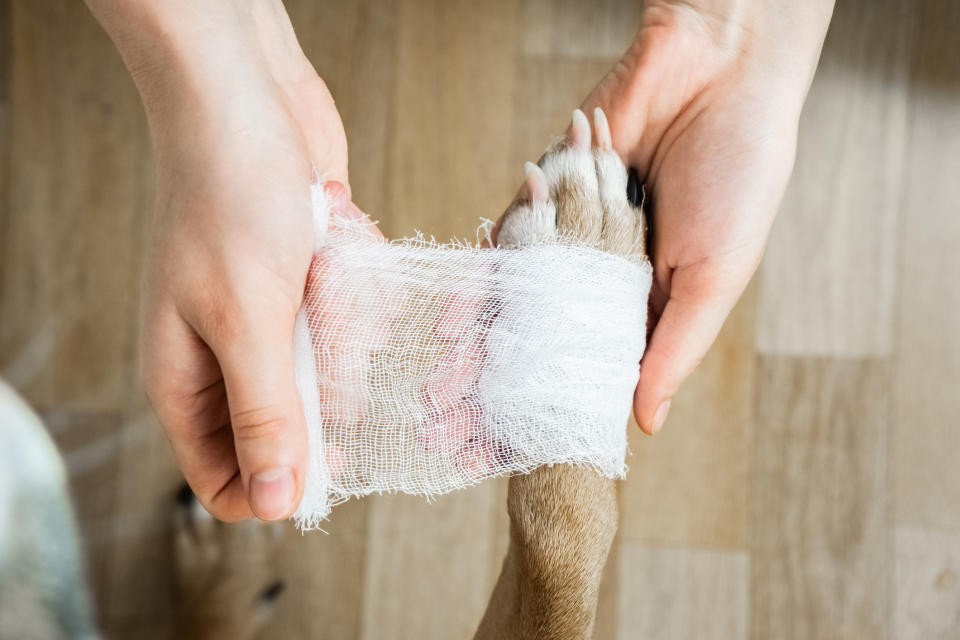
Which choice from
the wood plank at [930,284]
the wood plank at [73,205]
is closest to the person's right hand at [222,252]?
the wood plank at [73,205]

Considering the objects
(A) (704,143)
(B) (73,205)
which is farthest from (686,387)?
(B) (73,205)

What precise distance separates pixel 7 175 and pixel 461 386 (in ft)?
3.57

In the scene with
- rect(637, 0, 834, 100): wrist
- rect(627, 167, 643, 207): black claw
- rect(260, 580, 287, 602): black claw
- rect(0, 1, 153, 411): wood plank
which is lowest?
rect(260, 580, 287, 602): black claw

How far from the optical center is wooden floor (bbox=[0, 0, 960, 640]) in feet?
4.23

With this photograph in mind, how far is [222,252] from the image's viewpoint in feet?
2.43

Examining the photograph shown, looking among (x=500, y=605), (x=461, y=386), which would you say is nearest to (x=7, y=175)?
(x=461, y=386)

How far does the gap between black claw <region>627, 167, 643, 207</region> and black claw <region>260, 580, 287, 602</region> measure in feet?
2.89

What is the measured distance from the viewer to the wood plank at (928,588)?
1.28 metres

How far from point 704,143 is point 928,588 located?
0.87m

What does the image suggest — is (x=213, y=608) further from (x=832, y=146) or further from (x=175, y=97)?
(x=832, y=146)

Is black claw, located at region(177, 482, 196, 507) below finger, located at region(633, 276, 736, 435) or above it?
below

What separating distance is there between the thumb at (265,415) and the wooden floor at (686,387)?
586 mm

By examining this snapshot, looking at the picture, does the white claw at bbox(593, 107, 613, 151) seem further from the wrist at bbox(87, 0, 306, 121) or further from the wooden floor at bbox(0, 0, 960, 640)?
the wooden floor at bbox(0, 0, 960, 640)

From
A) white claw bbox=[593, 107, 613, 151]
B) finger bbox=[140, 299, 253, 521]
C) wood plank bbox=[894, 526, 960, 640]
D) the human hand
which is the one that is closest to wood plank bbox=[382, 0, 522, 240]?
the human hand
